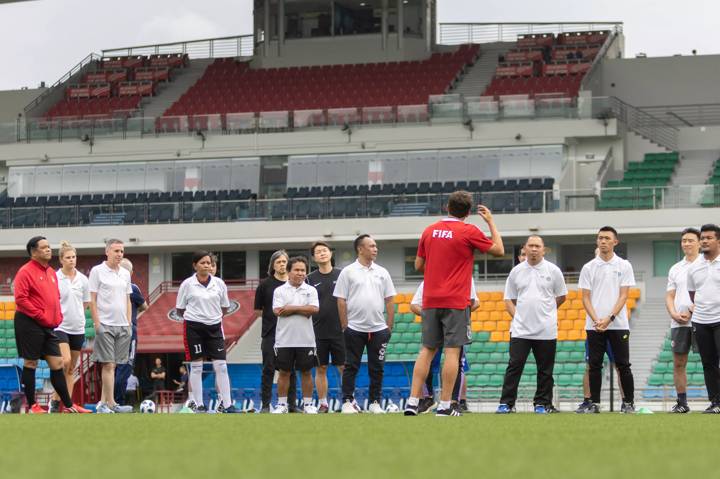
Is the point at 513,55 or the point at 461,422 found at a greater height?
the point at 513,55

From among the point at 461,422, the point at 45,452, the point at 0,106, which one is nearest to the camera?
the point at 45,452

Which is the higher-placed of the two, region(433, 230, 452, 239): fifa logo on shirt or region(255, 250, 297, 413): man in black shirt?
region(433, 230, 452, 239): fifa logo on shirt

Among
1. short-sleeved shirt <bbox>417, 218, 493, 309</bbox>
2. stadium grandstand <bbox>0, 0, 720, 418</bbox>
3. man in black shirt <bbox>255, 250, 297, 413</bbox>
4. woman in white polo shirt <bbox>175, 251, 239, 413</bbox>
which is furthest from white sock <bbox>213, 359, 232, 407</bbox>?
stadium grandstand <bbox>0, 0, 720, 418</bbox>

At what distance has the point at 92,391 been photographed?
2488cm

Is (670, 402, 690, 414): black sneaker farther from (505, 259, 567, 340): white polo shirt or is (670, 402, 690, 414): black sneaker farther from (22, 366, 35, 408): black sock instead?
(22, 366, 35, 408): black sock

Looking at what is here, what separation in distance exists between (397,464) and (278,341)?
8.55 m

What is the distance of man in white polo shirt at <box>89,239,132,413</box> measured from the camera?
14.9 metres

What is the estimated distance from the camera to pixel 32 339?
1338cm

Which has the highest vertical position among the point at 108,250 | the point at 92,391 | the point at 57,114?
the point at 57,114

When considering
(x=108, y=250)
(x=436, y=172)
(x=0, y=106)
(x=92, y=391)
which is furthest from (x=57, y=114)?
(x=108, y=250)

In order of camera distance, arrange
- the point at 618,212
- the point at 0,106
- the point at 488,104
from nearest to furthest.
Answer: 1. the point at 618,212
2. the point at 488,104
3. the point at 0,106

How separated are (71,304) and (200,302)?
136 cm

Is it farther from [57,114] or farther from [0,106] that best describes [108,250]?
[0,106]

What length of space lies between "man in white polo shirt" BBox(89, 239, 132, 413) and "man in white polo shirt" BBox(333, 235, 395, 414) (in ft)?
8.17
